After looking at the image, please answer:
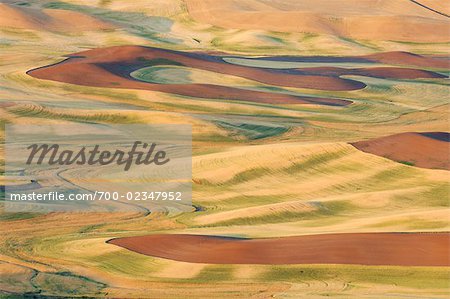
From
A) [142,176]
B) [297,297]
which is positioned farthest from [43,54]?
[297,297]

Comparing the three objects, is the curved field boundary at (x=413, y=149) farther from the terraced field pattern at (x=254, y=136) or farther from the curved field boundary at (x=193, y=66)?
the curved field boundary at (x=193, y=66)
